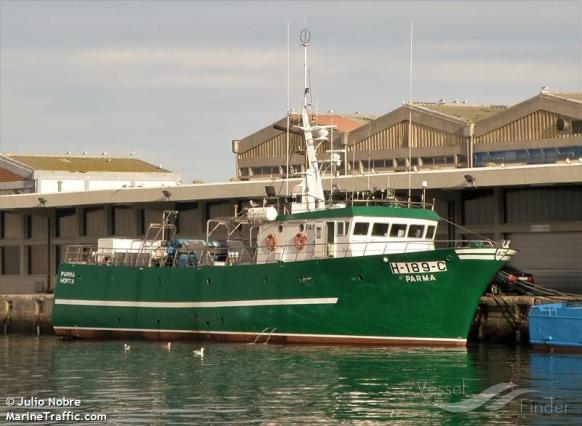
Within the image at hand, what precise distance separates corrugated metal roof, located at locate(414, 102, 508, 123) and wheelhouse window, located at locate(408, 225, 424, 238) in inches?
835

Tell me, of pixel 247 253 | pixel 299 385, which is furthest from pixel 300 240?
pixel 299 385

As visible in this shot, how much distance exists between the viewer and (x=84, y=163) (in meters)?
84.5

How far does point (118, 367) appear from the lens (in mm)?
38969

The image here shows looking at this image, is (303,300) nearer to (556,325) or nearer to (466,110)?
(556,325)

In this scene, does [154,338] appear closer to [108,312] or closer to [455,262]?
[108,312]

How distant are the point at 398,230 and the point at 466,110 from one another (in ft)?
87.2

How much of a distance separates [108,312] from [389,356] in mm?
14597

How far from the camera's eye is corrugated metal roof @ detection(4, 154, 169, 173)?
81.6m

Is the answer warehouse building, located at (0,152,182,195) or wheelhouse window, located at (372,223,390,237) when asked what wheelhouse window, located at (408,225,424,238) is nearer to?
wheelhouse window, located at (372,223,390,237)

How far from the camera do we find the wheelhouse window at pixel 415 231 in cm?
4331

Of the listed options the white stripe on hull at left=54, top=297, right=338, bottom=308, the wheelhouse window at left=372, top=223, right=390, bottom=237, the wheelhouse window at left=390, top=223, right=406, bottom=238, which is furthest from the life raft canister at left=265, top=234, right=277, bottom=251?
the wheelhouse window at left=390, top=223, right=406, bottom=238

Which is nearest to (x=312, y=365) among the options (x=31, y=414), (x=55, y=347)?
(x=31, y=414)

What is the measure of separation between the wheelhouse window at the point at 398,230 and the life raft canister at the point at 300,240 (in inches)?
113

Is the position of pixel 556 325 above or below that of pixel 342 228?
below
